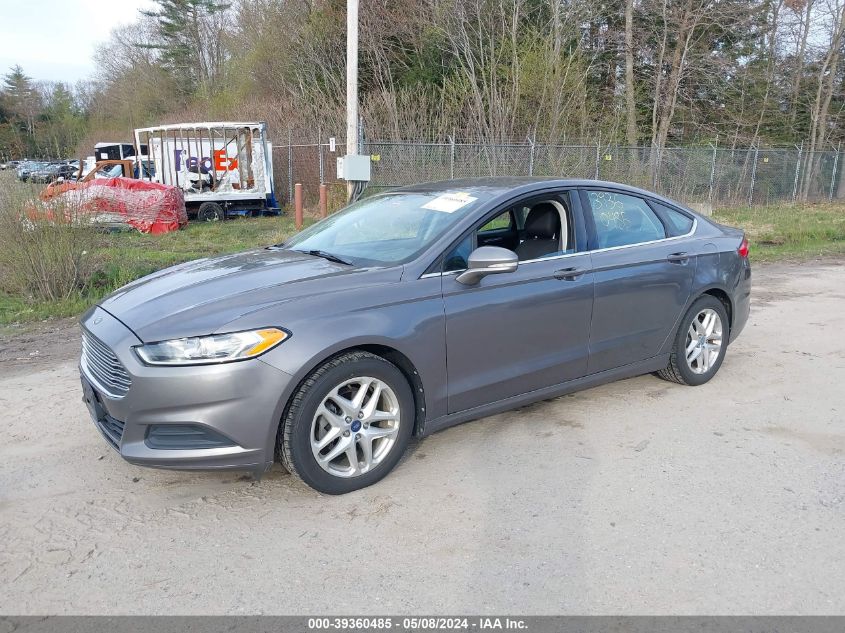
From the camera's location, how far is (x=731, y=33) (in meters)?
24.4

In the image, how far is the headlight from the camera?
10.3ft

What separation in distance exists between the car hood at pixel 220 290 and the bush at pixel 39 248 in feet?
14.3

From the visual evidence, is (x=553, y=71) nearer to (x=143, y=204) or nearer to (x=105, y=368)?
(x=143, y=204)

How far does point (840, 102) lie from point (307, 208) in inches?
883

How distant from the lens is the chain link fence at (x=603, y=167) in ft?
55.7

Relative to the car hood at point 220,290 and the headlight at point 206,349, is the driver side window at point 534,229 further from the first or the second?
the headlight at point 206,349

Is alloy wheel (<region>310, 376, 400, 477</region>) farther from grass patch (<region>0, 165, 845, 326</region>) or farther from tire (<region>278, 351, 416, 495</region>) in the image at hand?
grass patch (<region>0, 165, 845, 326</region>)

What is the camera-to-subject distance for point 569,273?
167 inches

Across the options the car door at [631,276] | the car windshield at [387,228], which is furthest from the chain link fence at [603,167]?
the car door at [631,276]

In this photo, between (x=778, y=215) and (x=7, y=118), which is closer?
(x=778, y=215)

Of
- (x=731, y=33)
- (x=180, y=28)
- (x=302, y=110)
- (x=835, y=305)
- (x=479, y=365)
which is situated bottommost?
(x=835, y=305)

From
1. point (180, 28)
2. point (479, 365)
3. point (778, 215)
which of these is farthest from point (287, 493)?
point (180, 28)

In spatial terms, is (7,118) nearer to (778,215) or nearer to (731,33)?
(731,33)

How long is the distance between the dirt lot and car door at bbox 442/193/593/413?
0.42 metres
